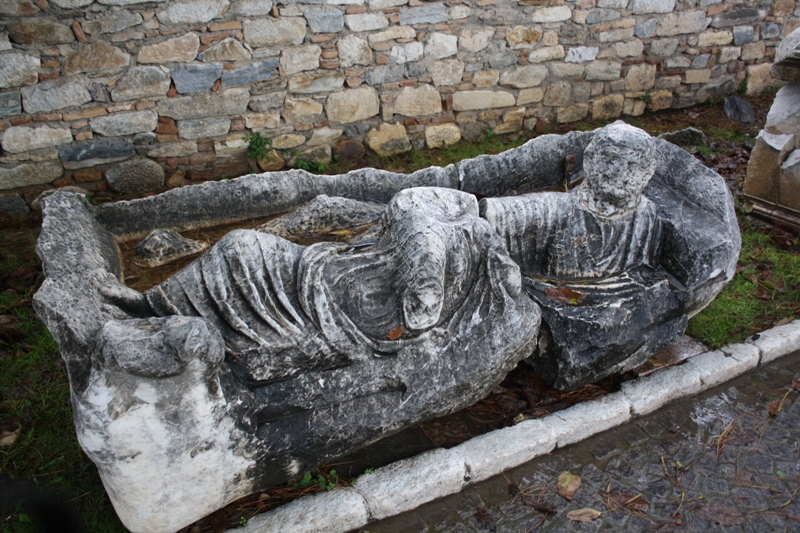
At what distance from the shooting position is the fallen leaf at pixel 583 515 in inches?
105

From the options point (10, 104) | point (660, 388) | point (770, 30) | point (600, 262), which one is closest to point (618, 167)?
point (600, 262)

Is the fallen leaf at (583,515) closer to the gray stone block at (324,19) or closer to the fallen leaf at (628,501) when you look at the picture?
the fallen leaf at (628,501)

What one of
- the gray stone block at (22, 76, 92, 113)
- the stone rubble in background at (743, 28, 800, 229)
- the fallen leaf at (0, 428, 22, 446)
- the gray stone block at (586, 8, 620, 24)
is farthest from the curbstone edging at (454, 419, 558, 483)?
the gray stone block at (586, 8, 620, 24)

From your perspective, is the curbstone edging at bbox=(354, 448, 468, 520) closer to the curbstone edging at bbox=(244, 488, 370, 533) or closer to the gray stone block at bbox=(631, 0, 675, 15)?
the curbstone edging at bbox=(244, 488, 370, 533)

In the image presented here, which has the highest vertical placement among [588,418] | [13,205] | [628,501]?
[13,205]

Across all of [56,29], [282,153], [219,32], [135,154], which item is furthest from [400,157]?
[56,29]

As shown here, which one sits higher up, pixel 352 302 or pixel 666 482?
pixel 352 302

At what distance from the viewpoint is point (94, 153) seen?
530 cm

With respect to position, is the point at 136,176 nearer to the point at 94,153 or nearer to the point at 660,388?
the point at 94,153

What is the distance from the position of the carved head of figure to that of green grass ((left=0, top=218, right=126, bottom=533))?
2766mm

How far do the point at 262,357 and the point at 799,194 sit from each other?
4.57m

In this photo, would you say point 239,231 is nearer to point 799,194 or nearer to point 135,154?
point 135,154

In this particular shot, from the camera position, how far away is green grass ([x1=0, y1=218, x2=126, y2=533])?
267 cm

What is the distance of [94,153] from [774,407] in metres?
5.50
